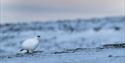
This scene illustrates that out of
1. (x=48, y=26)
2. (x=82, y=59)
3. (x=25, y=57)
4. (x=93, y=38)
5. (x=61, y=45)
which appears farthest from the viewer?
(x=48, y=26)

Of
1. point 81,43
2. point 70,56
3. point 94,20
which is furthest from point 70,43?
point 94,20

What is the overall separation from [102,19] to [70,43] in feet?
50.6

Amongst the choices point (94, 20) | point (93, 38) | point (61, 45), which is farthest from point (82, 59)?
point (94, 20)

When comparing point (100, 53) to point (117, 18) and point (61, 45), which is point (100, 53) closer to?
point (61, 45)

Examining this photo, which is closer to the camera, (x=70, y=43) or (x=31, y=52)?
(x=31, y=52)

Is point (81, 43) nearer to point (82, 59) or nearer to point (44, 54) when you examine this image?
Result: point (44, 54)

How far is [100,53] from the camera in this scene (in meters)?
15.6

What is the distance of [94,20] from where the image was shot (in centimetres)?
3488

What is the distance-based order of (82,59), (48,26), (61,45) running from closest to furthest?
1. (82,59)
2. (61,45)
3. (48,26)

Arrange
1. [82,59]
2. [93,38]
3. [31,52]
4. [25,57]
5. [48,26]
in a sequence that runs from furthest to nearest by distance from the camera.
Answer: [48,26]
[93,38]
[31,52]
[25,57]
[82,59]

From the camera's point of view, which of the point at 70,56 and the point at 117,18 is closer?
the point at 70,56

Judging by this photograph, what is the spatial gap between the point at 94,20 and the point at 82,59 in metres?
20.6

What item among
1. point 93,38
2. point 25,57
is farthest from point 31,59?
point 93,38

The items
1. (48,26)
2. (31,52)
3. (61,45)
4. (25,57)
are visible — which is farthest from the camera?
(48,26)
